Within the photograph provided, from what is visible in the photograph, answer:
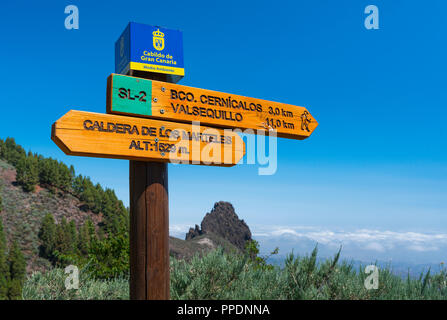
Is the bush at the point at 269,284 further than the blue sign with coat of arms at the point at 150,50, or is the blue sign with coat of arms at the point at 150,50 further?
the bush at the point at 269,284

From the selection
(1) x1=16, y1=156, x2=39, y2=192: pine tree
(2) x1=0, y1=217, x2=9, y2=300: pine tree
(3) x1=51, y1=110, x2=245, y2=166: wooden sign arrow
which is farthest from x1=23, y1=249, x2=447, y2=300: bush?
(1) x1=16, y1=156, x2=39, y2=192: pine tree

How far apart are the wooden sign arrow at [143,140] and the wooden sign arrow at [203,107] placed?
15 centimetres

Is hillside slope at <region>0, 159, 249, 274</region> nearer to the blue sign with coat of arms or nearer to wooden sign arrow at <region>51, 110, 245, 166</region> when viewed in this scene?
wooden sign arrow at <region>51, 110, 245, 166</region>

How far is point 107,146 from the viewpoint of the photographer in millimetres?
4152

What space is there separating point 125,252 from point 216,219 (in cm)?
4015

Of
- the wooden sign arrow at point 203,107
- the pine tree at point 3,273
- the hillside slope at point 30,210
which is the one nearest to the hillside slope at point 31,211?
the hillside slope at point 30,210

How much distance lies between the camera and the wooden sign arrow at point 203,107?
4371 mm

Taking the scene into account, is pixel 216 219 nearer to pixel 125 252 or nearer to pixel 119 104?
pixel 125 252

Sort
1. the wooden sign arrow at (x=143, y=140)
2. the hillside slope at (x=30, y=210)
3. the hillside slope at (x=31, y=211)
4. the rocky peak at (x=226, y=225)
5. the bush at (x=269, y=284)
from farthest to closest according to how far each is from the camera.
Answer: the rocky peak at (x=226, y=225) < the hillside slope at (x=30, y=210) < the hillside slope at (x=31, y=211) < the bush at (x=269, y=284) < the wooden sign arrow at (x=143, y=140)

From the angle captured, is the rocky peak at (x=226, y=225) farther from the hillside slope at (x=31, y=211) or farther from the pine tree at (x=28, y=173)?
the pine tree at (x=28, y=173)

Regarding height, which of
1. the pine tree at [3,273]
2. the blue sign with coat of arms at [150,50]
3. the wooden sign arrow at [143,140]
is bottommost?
the pine tree at [3,273]

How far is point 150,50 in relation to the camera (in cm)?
471

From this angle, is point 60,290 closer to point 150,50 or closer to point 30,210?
point 150,50
